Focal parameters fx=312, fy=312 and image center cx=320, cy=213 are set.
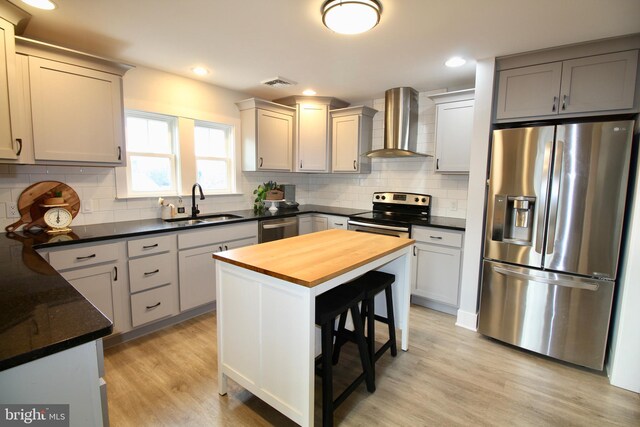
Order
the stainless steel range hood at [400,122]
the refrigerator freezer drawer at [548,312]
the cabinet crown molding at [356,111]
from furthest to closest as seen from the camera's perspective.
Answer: the cabinet crown molding at [356,111] → the stainless steel range hood at [400,122] → the refrigerator freezer drawer at [548,312]

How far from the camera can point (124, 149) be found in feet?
8.67

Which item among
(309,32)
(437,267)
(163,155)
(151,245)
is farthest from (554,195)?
(163,155)

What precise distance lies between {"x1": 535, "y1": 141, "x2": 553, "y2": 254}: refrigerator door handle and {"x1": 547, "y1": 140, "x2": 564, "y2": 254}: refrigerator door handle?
0.04m

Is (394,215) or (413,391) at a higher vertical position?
(394,215)

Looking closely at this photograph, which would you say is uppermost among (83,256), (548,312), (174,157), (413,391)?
(174,157)

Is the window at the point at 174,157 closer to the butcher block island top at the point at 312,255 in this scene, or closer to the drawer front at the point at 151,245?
the drawer front at the point at 151,245

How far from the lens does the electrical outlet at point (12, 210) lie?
7.68 feet

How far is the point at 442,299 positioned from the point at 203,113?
3.22 m

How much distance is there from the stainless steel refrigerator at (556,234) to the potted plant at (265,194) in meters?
2.43

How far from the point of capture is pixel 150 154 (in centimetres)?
316

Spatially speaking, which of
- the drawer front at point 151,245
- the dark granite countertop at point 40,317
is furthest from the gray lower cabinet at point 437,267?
the dark granite countertop at point 40,317

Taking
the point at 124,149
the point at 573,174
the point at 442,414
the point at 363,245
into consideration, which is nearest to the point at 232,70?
the point at 124,149

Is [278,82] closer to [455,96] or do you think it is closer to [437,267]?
[455,96]

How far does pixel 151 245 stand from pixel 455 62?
119 inches
